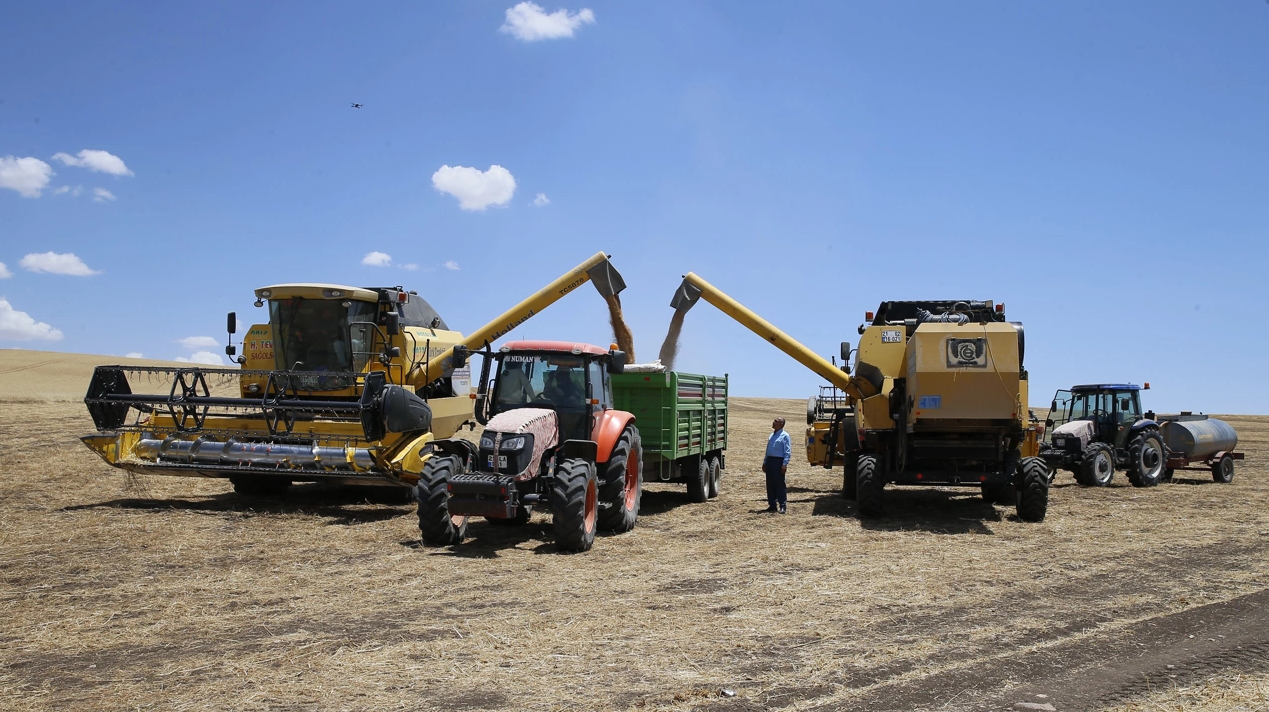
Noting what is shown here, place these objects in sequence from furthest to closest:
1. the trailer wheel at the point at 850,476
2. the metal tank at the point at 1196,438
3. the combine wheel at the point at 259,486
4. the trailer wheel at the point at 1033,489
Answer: the metal tank at the point at 1196,438 → the trailer wheel at the point at 850,476 → the combine wheel at the point at 259,486 → the trailer wheel at the point at 1033,489

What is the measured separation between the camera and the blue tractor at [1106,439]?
727 inches

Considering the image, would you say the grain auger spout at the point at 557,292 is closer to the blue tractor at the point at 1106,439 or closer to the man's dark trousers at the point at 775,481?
the man's dark trousers at the point at 775,481

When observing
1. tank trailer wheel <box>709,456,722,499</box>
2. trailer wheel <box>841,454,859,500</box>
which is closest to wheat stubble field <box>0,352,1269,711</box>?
trailer wheel <box>841,454,859,500</box>

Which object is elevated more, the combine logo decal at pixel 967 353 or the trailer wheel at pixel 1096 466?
the combine logo decal at pixel 967 353

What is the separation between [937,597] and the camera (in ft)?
24.5

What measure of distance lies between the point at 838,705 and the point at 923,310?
36.2ft

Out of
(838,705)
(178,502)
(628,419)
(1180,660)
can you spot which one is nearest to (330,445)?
(178,502)

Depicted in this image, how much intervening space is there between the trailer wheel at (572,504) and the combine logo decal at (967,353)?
493 centimetres

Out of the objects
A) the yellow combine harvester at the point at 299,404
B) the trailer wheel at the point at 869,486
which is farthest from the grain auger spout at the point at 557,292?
the trailer wheel at the point at 869,486

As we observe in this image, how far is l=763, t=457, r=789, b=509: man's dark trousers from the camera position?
512 inches

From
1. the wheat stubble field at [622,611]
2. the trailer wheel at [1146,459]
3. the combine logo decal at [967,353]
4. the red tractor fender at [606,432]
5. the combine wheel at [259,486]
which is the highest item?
the combine logo decal at [967,353]

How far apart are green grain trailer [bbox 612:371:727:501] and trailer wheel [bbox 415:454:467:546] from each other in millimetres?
3411

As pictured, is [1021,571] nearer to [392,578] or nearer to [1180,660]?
[1180,660]

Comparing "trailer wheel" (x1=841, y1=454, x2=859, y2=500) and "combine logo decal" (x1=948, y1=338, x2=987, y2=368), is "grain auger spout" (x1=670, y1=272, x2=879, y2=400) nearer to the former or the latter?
"trailer wheel" (x1=841, y1=454, x2=859, y2=500)
